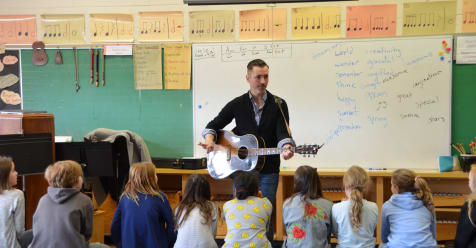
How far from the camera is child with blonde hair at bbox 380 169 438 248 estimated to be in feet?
9.07

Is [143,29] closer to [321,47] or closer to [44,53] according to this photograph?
[44,53]

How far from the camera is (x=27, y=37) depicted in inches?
201

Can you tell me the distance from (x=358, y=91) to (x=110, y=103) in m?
2.74

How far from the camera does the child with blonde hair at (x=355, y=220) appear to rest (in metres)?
2.74

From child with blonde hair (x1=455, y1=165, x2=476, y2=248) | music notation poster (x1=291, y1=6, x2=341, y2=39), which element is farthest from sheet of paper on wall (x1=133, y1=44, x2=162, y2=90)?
child with blonde hair (x1=455, y1=165, x2=476, y2=248)

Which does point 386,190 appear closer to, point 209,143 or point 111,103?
point 209,143

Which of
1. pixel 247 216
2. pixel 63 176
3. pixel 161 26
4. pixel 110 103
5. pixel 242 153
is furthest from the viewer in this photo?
pixel 110 103

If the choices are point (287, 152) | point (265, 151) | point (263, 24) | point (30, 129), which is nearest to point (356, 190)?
point (287, 152)

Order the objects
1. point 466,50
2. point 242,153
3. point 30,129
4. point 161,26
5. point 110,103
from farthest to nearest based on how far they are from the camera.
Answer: point 110,103, point 161,26, point 466,50, point 30,129, point 242,153

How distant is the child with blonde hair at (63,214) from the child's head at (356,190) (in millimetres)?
1667

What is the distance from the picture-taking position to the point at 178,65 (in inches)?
190

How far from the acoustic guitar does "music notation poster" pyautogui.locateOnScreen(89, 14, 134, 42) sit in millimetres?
2186

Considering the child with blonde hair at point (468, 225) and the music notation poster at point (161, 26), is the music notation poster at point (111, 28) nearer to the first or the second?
the music notation poster at point (161, 26)

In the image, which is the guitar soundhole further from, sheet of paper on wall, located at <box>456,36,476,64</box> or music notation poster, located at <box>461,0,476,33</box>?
music notation poster, located at <box>461,0,476,33</box>
